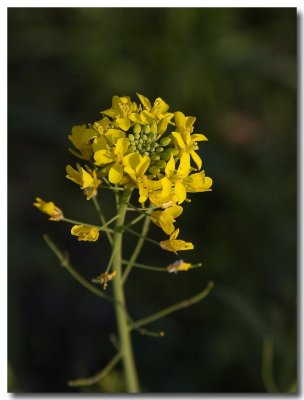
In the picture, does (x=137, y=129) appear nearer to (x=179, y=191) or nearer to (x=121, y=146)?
(x=121, y=146)

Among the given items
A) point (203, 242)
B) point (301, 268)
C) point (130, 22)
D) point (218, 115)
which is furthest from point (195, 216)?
point (130, 22)

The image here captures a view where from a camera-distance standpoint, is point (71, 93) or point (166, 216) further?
point (71, 93)

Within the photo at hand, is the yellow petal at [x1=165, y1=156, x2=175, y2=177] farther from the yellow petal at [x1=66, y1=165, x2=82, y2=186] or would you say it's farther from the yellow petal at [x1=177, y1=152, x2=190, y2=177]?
the yellow petal at [x1=66, y1=165, x2=82, y2=186]

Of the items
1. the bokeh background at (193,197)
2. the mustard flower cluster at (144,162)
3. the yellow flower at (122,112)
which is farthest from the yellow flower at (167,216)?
the bokeh background at (193,197)

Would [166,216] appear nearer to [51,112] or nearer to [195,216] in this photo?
[195,216]

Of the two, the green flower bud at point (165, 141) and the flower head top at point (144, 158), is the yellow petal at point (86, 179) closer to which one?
the flower head top at point (144, 158)

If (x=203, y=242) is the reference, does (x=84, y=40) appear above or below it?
above

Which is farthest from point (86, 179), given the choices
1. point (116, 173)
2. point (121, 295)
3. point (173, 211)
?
point (121, 295)
